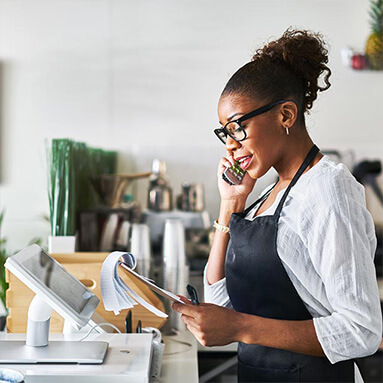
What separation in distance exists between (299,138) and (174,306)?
468mm

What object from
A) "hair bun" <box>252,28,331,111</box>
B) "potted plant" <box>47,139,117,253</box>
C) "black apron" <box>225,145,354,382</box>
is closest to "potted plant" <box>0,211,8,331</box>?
"potted plant" <box>47,139,117,253</box>

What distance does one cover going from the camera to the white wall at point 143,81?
133 inches

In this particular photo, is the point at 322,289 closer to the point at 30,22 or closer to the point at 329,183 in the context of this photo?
the point at 329,183

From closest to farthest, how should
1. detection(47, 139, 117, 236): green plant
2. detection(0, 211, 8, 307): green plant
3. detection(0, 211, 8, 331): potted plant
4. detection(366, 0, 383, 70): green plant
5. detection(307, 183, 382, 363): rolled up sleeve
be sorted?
detection(307, 183, 382, 363): rolled up sleeve → detection(47, 139, 117, 236): green plant → detection(0, 211, 8, 331): potted plant → detection(0, 211, 8, 307): green plant → detection(366, 0, 383, 70): green plant

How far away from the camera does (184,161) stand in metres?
3.42

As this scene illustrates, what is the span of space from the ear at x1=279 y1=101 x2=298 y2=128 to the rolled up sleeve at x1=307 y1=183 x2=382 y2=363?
22 cm

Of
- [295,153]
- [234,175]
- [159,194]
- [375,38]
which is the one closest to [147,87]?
[159,194]

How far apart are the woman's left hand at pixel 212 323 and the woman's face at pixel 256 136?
0.32 m

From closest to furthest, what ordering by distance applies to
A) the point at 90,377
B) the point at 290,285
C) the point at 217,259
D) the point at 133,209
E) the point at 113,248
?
the point at 90,377 < the point at 290,285 < the point at 217,259 < the point at 113,248 < the point at 133,209

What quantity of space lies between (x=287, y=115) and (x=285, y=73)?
0.10 m

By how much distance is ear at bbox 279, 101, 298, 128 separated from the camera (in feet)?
4.55

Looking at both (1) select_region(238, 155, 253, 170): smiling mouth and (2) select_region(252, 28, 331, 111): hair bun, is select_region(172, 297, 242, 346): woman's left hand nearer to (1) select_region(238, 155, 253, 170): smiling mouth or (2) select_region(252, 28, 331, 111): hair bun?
(1) select_region(238, 155, 253, 170): smiling mouth

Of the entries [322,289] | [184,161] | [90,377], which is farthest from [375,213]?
[90,377]

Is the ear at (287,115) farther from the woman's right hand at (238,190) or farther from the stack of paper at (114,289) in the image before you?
the stack of paper at (114,289)
